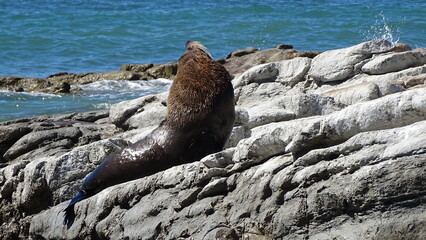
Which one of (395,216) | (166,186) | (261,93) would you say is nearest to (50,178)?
(166,186)

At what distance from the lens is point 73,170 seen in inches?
327

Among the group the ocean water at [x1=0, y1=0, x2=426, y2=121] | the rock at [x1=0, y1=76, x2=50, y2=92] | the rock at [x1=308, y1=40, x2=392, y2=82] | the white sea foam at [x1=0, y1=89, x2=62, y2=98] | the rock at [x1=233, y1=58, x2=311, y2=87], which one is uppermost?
the rock at [x1=308, y1=40, x2=392, y2=82]

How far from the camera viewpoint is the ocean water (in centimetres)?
2366

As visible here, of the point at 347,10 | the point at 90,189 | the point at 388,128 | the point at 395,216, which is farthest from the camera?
the point at 347,10

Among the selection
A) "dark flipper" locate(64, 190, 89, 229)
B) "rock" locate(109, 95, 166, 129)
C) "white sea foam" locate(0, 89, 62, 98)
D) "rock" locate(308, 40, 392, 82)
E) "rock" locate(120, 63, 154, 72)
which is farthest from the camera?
"rock" locate(120, 63, 154, 72)

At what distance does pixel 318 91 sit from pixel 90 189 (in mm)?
2914

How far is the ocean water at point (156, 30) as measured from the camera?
23.7 meters

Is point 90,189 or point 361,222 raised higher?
point 361,222

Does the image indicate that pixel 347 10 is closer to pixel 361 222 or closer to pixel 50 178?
pixel 50 178

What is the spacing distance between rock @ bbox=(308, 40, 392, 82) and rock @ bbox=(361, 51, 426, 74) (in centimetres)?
30

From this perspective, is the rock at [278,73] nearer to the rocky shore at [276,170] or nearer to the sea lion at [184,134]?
the rocky shore at [276,170]

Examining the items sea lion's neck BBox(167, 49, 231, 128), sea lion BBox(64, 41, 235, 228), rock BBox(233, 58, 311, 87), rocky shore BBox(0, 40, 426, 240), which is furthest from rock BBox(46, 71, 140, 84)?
sea lion BBox(64, 41, 235, 228)

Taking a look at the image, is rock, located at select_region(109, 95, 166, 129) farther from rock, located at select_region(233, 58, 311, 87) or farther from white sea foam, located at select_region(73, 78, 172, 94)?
white sea foam, located at select_region(73, 78, 172, 94)

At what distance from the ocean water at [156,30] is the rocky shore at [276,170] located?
310 inches
